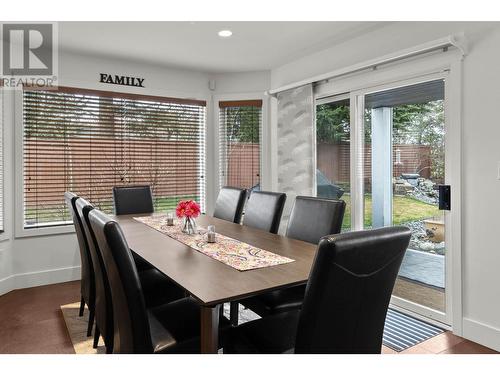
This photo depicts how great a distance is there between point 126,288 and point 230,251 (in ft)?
2.49

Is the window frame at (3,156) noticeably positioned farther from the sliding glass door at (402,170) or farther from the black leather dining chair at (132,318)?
the sliding glass door at (402,170)

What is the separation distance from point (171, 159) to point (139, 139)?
470 millimetres

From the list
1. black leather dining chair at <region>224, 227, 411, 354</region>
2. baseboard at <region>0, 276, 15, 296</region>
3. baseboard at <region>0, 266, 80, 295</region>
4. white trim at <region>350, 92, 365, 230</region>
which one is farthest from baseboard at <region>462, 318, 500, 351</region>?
baseboard at <region>0, 276, 15, 296</region>

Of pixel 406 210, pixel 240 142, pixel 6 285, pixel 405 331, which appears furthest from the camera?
pixel 240 142

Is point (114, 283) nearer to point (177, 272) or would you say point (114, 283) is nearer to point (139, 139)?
point (177, 272)

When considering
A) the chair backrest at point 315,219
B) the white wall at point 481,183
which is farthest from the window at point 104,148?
the white wall at point 481,183

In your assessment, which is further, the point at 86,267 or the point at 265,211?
the point at 265,211

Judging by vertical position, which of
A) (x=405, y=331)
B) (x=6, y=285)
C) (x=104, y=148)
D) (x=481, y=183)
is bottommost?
(x=405, y=331)

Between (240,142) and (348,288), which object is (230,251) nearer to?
(348,288)

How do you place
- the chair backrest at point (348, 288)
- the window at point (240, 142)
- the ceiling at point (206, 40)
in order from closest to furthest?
the chair backrest at point (348, 288) < the ceiling at point (206, 40) < the window at point (240, 142)

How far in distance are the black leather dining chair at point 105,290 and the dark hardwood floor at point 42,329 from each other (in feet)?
1.46

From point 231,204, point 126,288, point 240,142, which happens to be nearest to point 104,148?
point 240,142

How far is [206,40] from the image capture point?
3529mm

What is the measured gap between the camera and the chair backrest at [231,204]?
3.35 meters
